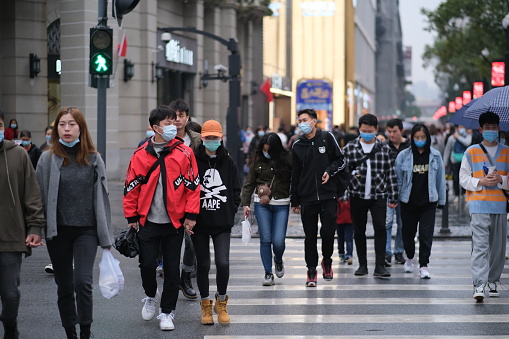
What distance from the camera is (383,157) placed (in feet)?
39.7

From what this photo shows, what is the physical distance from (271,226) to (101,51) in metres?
4.70

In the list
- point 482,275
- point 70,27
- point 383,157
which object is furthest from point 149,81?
point 482,275

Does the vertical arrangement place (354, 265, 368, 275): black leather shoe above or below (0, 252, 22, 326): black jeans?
below

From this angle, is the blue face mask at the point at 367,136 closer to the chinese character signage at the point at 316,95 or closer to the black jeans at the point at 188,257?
the black jeans at the point at 188,257

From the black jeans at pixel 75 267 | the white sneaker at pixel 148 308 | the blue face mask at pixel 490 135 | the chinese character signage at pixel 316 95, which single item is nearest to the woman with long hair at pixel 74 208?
the black jeans at pixel 75 267

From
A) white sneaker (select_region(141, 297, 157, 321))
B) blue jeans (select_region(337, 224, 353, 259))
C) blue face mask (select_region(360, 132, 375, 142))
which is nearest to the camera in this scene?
white sneaker (select_region(141, 297, 157, 321))

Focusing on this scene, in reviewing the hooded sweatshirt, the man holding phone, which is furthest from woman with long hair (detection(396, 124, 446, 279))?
the hooded sweatshirt

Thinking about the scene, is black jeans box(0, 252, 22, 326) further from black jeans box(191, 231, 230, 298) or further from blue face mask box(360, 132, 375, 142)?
blue face mask box(360, 132, 375, 142)

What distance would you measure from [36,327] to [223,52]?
36.2 m

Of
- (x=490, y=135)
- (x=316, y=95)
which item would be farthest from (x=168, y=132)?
(x=316, y=95)

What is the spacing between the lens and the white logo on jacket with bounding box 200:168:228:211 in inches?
360

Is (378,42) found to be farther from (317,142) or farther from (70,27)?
(317,142)

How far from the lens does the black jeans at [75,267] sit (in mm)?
7668

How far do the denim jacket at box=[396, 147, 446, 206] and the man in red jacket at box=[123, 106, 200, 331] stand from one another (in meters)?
4.26
